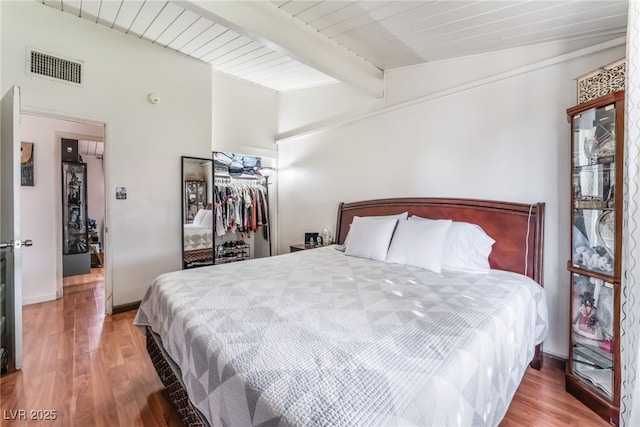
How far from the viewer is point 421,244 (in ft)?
7.72

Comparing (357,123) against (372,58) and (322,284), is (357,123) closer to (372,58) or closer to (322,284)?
(372,58)

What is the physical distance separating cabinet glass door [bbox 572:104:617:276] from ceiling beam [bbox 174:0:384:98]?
1908 mm

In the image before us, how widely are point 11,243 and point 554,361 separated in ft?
13.4

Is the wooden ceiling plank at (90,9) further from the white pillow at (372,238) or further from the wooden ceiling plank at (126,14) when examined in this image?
the white pillow at (372,238)

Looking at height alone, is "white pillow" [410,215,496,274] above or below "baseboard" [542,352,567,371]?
above

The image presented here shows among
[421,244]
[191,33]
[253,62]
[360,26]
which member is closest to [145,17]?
[191,33]

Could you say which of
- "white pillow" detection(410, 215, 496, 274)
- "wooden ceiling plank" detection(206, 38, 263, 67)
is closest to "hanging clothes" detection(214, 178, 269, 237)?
"wooden ceiling plank" detection(206, 38, 263, 67)

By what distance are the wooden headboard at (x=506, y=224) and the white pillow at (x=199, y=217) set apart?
277 centimetres

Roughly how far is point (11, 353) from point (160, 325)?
1405 mm

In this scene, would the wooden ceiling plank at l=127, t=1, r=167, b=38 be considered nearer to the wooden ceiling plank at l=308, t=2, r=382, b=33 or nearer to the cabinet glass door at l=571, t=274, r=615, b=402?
the wooden ceiling plank at l=308, t=2, r=382, b=33

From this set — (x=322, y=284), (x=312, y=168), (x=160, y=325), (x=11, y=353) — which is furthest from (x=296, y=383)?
(x=312, y=168)

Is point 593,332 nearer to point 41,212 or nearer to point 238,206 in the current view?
point 238,206

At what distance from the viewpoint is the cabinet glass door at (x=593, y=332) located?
1.75 meters

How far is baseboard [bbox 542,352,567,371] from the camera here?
2143 mm
